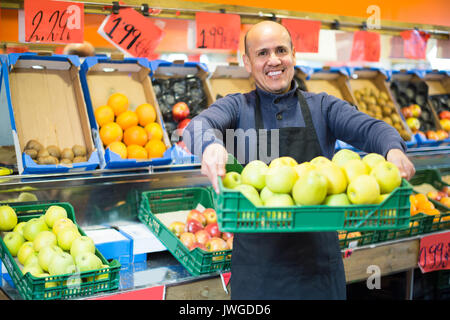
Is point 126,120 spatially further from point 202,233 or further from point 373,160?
point 373,160

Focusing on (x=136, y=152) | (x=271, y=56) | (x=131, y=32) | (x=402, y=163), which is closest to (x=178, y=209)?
(x=136, y=152)

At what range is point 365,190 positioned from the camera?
1.49 meters

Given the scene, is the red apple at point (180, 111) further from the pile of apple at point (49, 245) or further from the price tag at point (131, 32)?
the pile of apple at point (49, 245)

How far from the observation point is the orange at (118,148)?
285cm

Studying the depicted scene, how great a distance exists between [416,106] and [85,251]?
3.47 m

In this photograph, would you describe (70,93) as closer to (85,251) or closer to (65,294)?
(85,251)

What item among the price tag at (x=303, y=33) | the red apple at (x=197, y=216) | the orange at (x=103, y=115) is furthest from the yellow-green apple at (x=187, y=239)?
the price tag at (x=303, y=33)

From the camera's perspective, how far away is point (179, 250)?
260 cm

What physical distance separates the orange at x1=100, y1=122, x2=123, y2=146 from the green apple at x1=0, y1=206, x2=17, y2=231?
2.32 ft

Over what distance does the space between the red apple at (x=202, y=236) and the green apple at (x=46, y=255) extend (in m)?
0.79

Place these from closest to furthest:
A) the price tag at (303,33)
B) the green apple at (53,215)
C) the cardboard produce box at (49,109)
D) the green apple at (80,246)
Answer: the green apple at (80,246), the green apple at (53,215), the cardboard produce box at (49,109), the price tag at (303,33)

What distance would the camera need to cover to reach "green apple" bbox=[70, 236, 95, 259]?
2236mm
